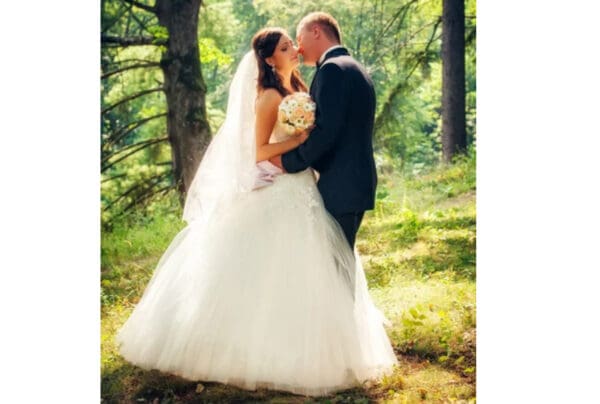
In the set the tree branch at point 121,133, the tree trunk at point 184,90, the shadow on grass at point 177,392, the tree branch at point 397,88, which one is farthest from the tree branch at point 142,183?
the tree branch at point 397,88

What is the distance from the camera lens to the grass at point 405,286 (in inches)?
162

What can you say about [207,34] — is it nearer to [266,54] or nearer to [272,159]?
[266,54]

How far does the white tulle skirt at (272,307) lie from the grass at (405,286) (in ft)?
0.56

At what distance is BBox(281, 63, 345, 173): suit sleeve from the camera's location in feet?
12.7

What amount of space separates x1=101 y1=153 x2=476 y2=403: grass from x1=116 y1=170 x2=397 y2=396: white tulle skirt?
17 cm

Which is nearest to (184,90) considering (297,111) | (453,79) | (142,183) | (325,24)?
(142,183)

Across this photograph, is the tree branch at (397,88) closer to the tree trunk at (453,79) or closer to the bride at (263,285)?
the tree trunk at (453,79)

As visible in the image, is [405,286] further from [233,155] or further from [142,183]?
[142,183]

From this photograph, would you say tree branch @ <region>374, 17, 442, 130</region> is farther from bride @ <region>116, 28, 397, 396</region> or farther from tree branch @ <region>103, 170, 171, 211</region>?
tree branch @ <region>103, 170, 171, 211</region>

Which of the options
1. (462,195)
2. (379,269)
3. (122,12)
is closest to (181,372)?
(379,269)

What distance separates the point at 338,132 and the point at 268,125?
42 centimetres

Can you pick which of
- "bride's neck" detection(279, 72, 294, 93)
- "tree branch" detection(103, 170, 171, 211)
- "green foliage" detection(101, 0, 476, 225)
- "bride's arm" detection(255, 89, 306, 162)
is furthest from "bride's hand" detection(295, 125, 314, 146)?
"tree branch" detection(103, 170, 171, 211)

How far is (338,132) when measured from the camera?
393cm
